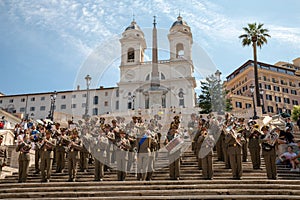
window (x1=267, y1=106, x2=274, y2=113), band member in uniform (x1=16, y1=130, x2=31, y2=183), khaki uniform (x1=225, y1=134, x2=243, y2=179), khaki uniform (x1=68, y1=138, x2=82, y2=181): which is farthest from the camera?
window (x1=267, y1=106, x2=274, y2=113)

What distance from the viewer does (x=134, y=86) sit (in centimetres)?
5991

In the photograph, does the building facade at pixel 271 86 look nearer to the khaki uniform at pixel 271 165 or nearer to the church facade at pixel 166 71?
the church facade at pixel 166 71

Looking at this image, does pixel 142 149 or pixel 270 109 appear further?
pixel 270 109

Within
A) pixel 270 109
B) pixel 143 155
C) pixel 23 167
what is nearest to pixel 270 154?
pixel 143 155

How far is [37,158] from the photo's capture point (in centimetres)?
1204

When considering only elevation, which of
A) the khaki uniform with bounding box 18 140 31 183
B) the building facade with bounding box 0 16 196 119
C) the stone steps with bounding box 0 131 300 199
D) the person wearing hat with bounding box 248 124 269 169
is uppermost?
the building facade with bounding box 0 16 196 119

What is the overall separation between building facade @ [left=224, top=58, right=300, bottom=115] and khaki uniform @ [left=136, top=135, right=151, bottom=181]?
5885cm

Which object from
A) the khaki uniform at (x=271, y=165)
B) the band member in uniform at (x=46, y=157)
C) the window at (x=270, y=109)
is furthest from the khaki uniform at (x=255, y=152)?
the window at (x=270, y=109)

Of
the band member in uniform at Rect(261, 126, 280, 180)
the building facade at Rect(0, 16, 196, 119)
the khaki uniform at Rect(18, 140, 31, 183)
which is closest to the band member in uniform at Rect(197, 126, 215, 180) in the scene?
the band member in uniform at Rect(261, 126, 280, 180)

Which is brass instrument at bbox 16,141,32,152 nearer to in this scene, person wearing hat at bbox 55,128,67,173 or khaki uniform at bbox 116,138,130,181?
person wearing hat at bbox 55,128,67,173

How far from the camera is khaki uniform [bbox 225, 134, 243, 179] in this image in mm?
9135

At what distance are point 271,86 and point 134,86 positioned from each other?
117 ft

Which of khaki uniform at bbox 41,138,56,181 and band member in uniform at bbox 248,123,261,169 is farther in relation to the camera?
band member in uniform at bbox 248,123,261,169

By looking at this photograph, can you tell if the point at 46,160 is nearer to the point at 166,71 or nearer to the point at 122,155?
the point at 122,155
